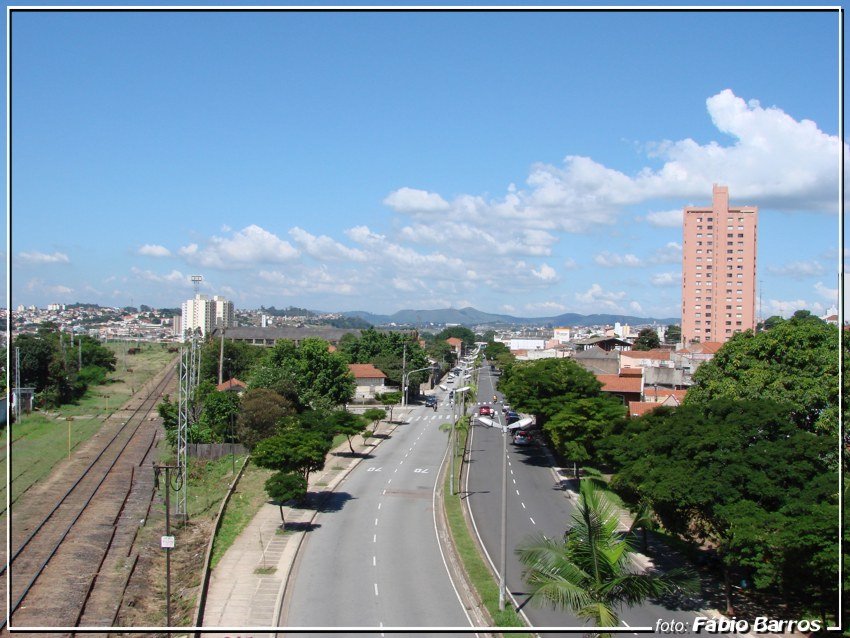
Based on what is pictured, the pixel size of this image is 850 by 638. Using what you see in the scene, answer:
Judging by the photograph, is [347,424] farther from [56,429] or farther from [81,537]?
[56,429]

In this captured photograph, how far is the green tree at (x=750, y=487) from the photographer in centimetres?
1841

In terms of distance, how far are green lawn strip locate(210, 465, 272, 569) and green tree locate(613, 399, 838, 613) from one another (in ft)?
48.4

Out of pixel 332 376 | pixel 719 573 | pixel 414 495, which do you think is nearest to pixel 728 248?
pixel 332 376

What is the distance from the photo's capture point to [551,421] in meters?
40.9

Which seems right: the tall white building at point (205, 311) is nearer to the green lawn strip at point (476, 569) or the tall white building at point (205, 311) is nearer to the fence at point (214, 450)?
the fence at point (214, 450)

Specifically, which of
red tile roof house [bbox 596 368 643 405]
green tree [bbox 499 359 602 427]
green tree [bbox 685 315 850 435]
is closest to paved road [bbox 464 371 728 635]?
green tree [bbox 499 359 602 427]

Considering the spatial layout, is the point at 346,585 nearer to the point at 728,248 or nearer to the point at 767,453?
the point at 767,453

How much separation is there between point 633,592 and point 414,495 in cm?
2527

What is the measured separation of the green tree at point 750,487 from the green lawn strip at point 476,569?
5521mm

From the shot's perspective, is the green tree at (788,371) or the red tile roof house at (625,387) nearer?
the green tree at (788,371)

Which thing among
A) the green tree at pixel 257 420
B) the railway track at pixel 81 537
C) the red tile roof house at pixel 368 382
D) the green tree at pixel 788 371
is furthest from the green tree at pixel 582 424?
the red tile roof house at pixel 368 382

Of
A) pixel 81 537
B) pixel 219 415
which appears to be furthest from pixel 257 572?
pixel 219 415

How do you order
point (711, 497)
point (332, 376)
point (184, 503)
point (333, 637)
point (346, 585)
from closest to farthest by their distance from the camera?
point (333, 637) → point (711, 497) → point (346, 585) → point (184, 503) → point (332, 376)

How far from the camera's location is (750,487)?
21.4m
